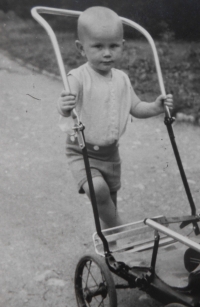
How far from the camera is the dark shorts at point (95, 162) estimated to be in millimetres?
2676

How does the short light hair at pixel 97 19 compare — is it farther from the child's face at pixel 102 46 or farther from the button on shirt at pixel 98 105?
the button on shirt at pixel 98 105

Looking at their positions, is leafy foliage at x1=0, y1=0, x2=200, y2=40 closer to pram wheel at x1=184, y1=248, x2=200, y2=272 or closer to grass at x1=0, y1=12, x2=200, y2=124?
grass at x1=0, y1=12, x2=200, y2=124

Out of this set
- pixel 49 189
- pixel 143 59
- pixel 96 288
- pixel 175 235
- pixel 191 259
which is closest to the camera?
pixel 175 235

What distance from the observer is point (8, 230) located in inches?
126

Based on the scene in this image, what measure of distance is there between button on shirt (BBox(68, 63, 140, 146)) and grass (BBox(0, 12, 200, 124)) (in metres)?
2.09

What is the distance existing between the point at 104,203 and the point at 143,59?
9.06ft

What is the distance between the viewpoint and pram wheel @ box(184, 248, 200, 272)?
2290mm

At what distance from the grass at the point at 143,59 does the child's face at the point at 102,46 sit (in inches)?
86.5

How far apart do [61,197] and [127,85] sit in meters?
1.15

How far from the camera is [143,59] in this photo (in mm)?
5145

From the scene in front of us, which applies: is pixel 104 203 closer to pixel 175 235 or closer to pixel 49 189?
pixel 175 235

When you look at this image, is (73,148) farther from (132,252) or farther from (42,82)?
(42,82)

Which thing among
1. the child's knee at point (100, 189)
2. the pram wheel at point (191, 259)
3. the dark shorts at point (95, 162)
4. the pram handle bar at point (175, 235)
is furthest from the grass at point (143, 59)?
the pram handle bar at point (175, 235)

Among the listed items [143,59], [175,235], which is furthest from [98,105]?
[143,59]
